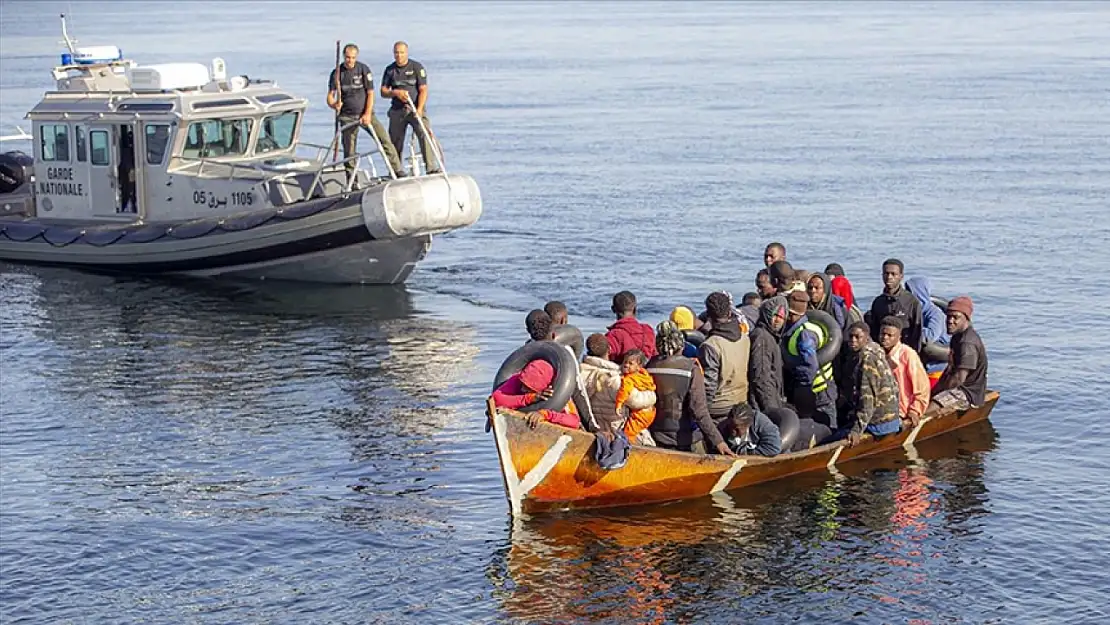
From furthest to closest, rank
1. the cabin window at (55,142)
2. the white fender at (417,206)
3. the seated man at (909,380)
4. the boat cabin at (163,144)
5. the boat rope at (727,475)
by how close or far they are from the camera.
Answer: the cabin window at (55,142) < the boat cabin at (163,144) < the white fender at (417,206) < the seated man at (909,380) < the boat rope at (727,475)

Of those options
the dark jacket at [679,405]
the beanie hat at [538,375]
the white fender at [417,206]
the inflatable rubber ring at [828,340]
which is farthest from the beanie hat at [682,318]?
the white fender at [417,206]

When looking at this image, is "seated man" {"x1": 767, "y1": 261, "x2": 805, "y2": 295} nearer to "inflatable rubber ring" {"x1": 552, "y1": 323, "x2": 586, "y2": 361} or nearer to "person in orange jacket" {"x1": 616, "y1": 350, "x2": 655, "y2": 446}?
"inflatable rubber ring" {"x1": 552, "y1": 323, "x2": 586, "y2": 361}

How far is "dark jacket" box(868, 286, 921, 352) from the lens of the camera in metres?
17.4

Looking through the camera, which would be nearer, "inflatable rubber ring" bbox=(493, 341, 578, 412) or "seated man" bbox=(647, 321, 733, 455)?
"inflatable rubber ring" bbox=(493, 341, 578, 412)

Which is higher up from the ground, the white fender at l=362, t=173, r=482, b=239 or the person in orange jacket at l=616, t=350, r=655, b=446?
the white fender at l=362, t=173, r=482, b=239

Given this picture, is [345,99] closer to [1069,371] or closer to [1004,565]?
[1069,371]

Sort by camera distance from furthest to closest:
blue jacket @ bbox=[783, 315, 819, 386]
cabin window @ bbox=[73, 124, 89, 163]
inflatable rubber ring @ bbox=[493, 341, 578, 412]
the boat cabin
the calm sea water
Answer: cabin window @ bbox=[73, 124, 89, 163] → the boat cabin → blue jacket @ bbox=[783, 315, 819, 386] → inflatable rubber ring @ bbox=[493, 341, 578, 412] → the calm sea water

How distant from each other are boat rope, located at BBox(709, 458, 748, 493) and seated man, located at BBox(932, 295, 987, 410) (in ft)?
9.11

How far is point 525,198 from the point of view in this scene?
111 ft

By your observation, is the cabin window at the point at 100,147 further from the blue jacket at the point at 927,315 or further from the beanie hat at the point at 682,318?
the blue jacket at the point at 927,315

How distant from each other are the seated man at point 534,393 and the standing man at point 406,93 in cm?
1038

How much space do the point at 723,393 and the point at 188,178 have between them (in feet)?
44.2

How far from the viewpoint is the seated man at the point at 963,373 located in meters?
16.9

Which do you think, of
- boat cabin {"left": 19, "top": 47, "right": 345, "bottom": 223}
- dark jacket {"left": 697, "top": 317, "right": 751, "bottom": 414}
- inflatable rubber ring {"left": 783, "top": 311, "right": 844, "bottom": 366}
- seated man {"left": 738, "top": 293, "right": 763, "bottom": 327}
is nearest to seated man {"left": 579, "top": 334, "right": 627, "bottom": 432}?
dark jacket {"left": 697, "top": 317, "right": 751, "bottom": 414}
